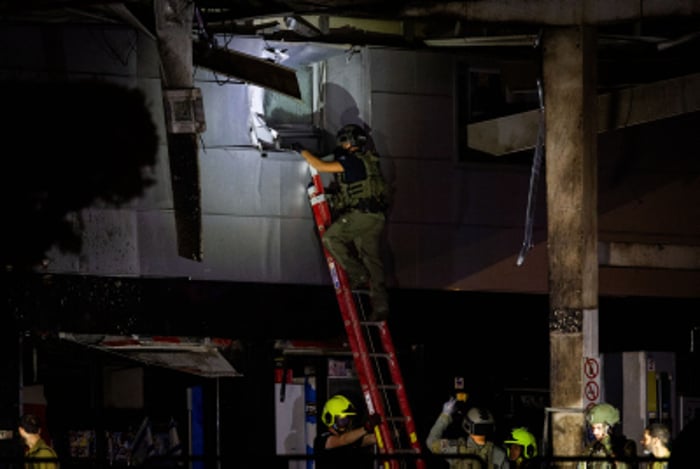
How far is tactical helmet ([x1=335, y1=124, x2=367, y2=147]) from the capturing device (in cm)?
1502

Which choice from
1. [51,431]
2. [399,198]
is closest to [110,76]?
[399,198]

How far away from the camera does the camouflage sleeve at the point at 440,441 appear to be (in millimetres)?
14294

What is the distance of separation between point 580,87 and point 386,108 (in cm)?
285

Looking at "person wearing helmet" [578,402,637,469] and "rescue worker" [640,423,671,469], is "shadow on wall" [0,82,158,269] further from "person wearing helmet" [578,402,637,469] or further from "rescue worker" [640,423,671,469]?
"rescue worker" [640,423,671,469]

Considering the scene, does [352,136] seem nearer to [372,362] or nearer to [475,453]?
[372,362]

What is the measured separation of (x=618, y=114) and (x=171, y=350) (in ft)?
18.9

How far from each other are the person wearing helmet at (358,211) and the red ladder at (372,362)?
16cm

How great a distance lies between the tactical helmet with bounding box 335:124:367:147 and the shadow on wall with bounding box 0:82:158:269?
1983mm

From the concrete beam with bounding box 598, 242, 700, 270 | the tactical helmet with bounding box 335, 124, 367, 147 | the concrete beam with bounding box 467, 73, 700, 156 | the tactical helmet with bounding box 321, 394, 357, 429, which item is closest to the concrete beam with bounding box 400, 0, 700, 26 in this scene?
the concrete beam with bounding box 467, 73, 700, 156

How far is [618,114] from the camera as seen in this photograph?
50.4 feet


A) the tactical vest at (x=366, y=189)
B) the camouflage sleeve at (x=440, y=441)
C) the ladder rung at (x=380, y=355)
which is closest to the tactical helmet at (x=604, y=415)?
the camouflage sleeve at (x=440, y=441)

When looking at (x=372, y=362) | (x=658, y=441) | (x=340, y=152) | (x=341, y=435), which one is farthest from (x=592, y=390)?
(x=340, y=152)

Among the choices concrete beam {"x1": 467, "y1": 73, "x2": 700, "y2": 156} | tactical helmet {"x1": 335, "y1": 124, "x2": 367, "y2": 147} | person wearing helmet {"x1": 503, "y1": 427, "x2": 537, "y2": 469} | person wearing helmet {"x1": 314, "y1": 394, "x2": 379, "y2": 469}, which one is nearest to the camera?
person wearing helmet {"x1": 314, "y1": 394, "x2": 379, "y2": 469}

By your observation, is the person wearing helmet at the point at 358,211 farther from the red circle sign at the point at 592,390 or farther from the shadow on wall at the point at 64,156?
the red circle sign at the point at 592,390
